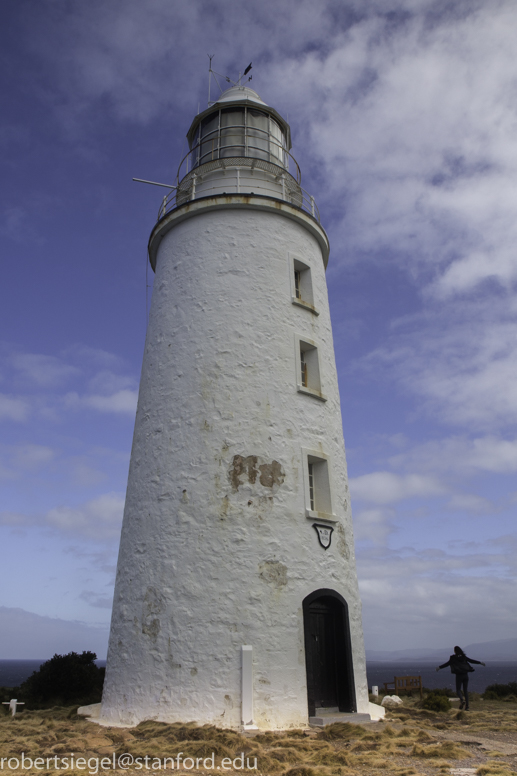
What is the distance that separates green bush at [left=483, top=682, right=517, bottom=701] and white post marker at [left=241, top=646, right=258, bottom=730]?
11.6 metres

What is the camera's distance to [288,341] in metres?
14.2

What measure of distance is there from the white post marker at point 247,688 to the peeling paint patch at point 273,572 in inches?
53.2

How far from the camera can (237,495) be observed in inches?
479

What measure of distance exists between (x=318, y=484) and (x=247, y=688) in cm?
473

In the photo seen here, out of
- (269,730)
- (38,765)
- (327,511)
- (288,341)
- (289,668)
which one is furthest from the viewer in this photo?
(288,341)

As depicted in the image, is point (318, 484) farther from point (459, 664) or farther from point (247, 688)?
point (459, 664)

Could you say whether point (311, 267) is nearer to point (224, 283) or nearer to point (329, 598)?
point (224, 283)

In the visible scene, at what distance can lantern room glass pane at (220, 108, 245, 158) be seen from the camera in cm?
1716

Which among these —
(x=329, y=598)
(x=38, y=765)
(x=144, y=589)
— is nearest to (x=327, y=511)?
(x=329, y=598)

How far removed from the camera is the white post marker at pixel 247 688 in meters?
10.4

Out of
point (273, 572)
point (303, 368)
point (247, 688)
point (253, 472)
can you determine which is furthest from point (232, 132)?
point (247, 688)

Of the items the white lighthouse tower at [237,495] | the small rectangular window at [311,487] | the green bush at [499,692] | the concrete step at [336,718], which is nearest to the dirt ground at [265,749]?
the concrete step at [336,718]

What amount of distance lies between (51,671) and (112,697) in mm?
5907

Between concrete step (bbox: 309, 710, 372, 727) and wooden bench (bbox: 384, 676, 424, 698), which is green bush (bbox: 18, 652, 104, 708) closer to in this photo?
concrete step (bbox: 309, 710, 372, 727)
